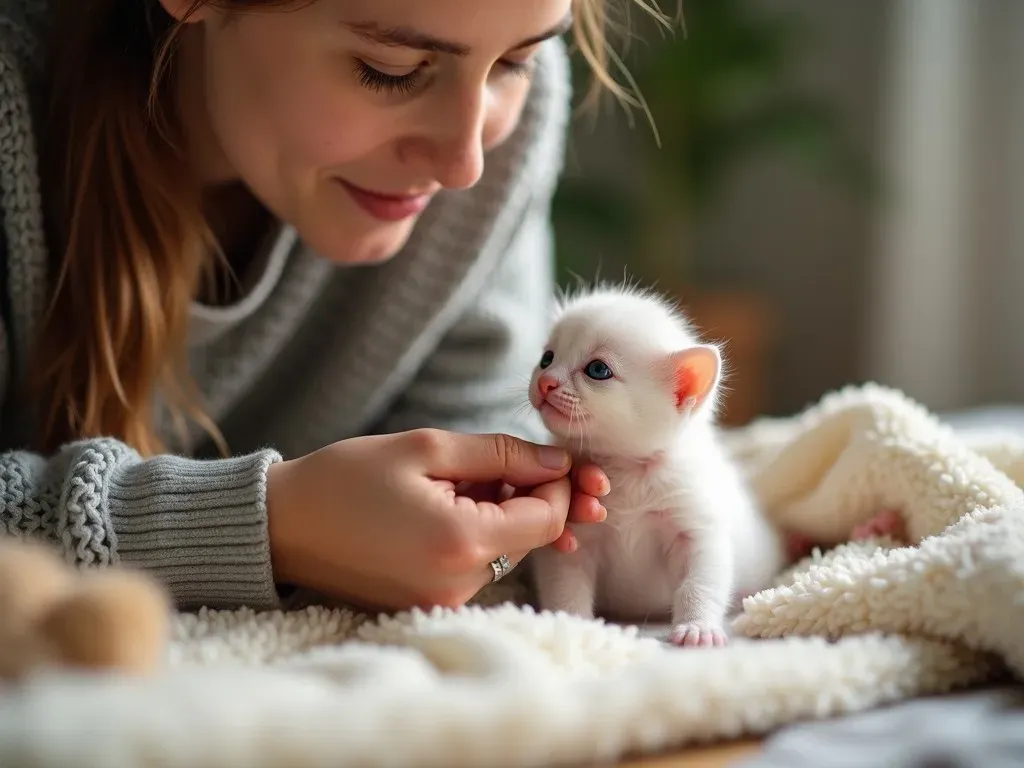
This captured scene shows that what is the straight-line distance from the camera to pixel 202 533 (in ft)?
2.82

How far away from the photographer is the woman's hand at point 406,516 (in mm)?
798

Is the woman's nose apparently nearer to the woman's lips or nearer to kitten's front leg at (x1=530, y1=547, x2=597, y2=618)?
the woman's lips

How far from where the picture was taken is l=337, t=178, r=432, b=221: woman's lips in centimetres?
113

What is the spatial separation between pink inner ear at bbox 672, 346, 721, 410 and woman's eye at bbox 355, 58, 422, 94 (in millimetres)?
375

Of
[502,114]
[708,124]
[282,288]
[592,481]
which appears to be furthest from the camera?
[708,124]

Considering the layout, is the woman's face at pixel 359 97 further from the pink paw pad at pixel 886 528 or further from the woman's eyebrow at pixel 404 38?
the pink paw pad at pixel 886 528

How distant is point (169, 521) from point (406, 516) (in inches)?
8.9

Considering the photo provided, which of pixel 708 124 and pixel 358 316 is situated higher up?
pixel 708 124

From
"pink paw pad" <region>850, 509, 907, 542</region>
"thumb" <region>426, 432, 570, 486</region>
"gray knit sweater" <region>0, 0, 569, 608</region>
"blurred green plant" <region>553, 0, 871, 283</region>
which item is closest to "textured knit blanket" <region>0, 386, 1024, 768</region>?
"pink paw pad" <region>850, 509, 907, 542</region>

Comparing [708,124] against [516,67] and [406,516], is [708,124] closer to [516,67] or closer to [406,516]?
[516,67]

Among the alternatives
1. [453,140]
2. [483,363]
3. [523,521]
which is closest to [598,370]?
[523,521]

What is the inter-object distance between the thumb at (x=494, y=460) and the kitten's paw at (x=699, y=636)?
174 mm

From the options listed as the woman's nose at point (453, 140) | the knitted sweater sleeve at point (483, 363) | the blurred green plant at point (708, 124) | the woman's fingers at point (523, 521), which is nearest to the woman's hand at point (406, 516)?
the woman's fingers at point (523, 521)

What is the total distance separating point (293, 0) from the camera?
0.96 m
